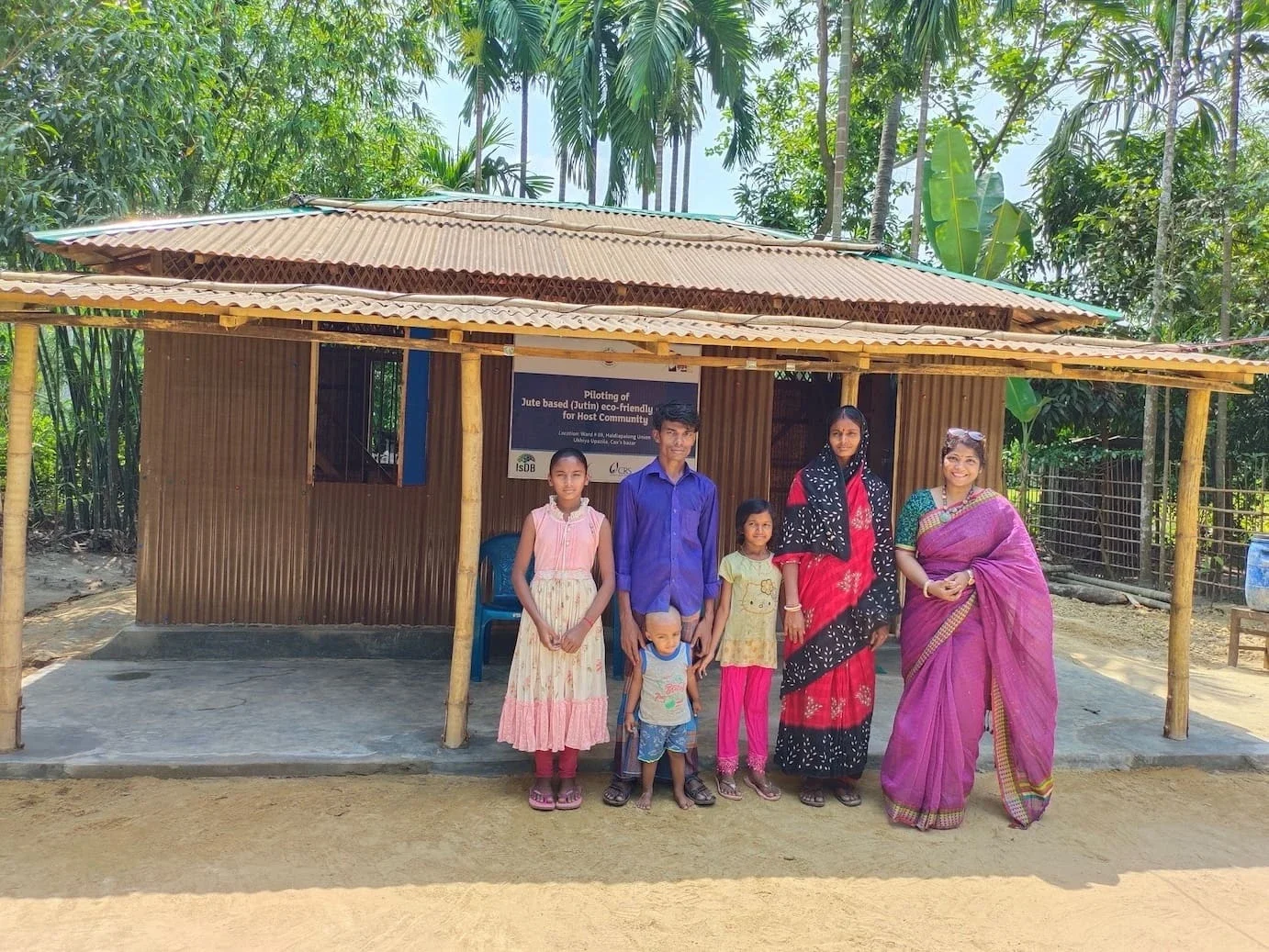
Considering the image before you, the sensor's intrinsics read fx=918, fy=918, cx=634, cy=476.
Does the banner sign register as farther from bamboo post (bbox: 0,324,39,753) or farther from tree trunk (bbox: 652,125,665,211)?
tree trunk (bbox: 652,125,665,211)

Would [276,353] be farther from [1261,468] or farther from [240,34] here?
[1261,468]

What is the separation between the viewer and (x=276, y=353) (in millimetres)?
5965

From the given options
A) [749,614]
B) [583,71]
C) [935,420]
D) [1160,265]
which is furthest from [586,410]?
[583,71]

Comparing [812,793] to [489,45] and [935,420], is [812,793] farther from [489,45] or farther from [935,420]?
[489,45]

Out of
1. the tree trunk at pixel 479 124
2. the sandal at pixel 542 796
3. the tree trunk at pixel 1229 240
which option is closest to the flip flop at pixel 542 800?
the sandal at pixel 542 796

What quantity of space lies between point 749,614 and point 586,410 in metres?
2.43

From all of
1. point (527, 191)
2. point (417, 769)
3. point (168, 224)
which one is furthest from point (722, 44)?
point (417, 769)

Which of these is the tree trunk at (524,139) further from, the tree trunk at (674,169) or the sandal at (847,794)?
the sandal at (847,794)

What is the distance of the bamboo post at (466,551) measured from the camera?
4363 mm

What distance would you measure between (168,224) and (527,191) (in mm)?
15236

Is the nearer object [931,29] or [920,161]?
[931,29]

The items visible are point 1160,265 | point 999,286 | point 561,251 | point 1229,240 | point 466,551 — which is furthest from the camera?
point 1160,265

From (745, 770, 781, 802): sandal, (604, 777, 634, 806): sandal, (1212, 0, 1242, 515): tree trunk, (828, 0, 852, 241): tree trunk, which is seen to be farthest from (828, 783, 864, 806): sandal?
(828, 0, 852, 241): tree trunk

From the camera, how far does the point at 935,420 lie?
6633mm
